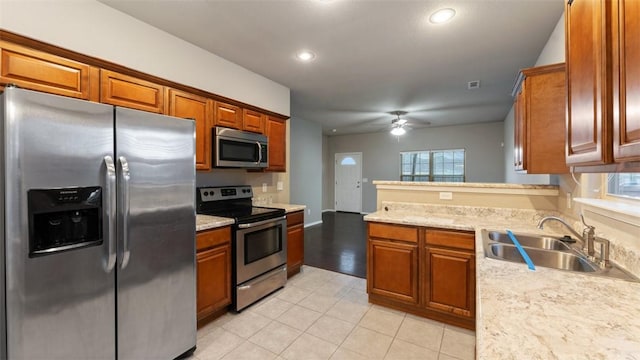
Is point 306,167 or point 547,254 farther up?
point 306,167

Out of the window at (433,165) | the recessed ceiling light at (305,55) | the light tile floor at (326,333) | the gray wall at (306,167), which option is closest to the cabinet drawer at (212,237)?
the light tile floor at (326,333)

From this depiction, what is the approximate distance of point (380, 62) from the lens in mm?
3025

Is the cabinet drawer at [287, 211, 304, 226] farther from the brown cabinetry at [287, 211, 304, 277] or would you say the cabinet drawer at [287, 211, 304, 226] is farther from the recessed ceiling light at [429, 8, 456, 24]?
the recessed ceiling light at [429, 8, 456, 24]

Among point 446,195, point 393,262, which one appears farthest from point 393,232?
point 446,195

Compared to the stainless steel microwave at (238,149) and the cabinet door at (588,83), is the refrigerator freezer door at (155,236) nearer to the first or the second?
the stainless steel microwave at (238,149)

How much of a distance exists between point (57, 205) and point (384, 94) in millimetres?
3999

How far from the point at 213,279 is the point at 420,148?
6593 millimetres

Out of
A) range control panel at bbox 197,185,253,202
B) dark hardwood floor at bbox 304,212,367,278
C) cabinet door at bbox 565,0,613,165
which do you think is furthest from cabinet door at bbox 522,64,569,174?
range control panel at bbox 197,185,253,202

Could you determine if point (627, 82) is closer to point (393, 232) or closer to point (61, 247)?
point (393, 232)

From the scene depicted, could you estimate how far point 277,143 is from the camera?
11.8ft

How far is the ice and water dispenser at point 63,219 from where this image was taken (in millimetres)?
1269

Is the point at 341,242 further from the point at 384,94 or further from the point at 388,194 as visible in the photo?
the point at 384,94

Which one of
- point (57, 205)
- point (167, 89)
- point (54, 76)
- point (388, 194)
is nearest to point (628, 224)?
point (388, 194)

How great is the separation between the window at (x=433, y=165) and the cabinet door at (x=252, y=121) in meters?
5.44
